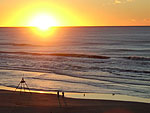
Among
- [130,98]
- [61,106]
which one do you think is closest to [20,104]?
[61,106]

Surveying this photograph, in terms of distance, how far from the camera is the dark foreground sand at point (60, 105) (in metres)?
14.5

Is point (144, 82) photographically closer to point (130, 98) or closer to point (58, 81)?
point (130, 98)

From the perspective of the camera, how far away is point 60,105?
15.5m

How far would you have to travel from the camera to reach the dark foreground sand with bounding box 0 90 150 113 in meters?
14.5

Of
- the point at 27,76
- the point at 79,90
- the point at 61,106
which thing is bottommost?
the point at 61,106

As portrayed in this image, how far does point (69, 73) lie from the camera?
28422mm

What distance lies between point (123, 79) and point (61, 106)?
1105cm

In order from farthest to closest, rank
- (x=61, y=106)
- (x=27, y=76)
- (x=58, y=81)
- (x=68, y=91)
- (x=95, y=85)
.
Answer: (x=27, y=76) → (x=58, y=81) → (x=95, y=85) → (x=68, y=91) → (x=61, y=106)

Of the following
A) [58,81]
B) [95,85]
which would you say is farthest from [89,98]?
[58,81]

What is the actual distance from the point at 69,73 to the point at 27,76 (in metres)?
4.63

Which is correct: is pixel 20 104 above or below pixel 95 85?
below

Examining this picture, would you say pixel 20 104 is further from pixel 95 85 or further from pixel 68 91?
pixel 95 85

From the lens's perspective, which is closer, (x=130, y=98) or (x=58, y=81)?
(x=130, y=98)

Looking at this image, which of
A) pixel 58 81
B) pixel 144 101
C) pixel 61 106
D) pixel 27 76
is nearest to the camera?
pixel 61 106
